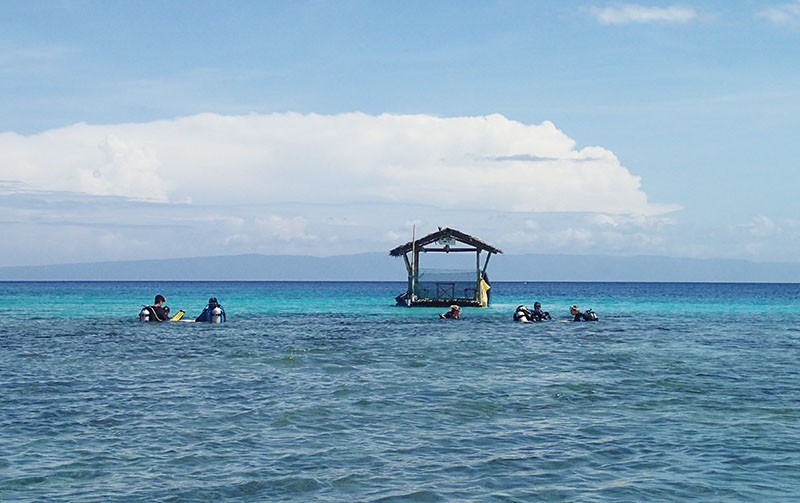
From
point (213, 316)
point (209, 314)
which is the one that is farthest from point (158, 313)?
point (213, 316)

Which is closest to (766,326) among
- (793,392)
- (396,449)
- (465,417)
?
(793,392)

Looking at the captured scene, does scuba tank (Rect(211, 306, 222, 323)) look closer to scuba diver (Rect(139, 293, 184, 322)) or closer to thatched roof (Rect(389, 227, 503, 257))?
scuba diver (Rect(139, 293, 184, 322))

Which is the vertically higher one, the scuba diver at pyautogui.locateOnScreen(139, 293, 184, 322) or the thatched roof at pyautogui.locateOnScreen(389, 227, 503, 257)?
the thatched roof at pyautogui.locateOnScreen(389, 227, 503, 257)

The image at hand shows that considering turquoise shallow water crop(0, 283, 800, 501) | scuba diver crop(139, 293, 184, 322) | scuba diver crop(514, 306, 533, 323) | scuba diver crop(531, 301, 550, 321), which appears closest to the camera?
turquoise shallow water crop(0, 283, 800, 501)

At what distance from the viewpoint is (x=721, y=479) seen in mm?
10805

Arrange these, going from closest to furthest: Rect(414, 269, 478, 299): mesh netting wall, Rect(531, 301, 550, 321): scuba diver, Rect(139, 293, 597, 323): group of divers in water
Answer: Rect(139, 293, 597, 323): group of divers in water < Rect(531, 301, 550, 321): scuba diver < Rect(414, 269, 478, 299): mesh netting wall

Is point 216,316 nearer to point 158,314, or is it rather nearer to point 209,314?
point 209,314

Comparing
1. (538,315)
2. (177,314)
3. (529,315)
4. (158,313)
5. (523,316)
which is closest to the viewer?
(177,314)

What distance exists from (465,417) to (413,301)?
3960cm

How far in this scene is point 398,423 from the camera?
14.2 m

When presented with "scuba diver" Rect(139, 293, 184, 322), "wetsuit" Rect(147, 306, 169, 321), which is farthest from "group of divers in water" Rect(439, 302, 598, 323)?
"wetsuit" Rect(147, 306, 169, 321)

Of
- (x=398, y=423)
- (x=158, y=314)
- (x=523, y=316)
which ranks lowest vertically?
(x=398, y=423)

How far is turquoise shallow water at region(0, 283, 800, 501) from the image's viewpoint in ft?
34.4

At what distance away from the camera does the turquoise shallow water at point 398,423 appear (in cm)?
1049
